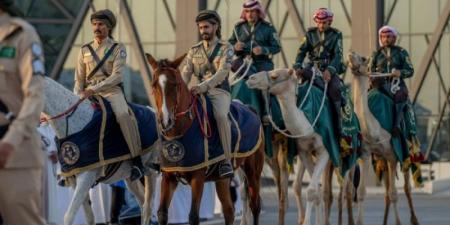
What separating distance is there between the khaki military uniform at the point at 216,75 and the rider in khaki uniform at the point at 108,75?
810 millimetres

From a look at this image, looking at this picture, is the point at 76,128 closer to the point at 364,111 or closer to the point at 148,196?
the point at 148,196

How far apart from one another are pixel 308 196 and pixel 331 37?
2596 millimetres

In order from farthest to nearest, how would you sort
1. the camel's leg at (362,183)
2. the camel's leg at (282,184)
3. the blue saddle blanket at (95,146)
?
the camel's leg at (362,183) → the camel's leg at (282,184) → the blue saddle blanket at (95,146)

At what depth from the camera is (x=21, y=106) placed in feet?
28.6

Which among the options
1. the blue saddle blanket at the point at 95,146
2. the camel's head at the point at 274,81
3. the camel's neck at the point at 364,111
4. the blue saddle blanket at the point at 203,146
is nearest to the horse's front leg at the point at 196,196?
the blue saddle blanket at the point at 203,146

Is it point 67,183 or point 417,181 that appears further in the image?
point 417,181

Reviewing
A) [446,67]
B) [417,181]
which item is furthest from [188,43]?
[417,181]

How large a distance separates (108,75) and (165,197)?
181cm

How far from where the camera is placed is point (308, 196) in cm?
1872

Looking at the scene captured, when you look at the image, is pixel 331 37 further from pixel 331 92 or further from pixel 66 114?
pixel 66 114

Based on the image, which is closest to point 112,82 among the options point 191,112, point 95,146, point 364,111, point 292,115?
point 95,146

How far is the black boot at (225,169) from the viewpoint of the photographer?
1572cm

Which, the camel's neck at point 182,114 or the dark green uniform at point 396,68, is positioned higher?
the camel's neck at point 182,114

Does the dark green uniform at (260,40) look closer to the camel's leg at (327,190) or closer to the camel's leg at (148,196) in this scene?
the camel's leg at (327,190)
